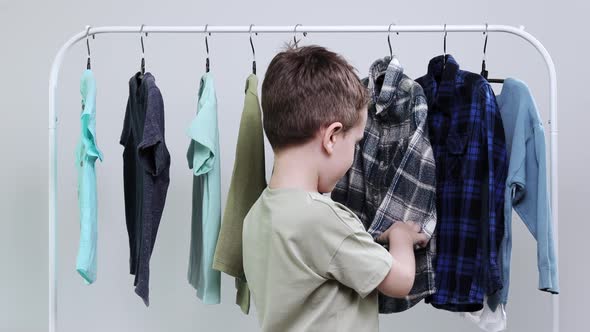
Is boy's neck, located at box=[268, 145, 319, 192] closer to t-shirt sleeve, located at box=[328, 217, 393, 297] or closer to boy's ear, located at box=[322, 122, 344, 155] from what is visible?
boy's ear, located at box=[322, 122, 344, 155]

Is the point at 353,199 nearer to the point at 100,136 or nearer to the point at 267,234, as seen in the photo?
the point at 267,234

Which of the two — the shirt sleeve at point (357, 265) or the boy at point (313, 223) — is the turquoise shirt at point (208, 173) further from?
the shirt sleeve at point (357, 265)

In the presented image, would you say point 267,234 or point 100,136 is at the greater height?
point 100,136

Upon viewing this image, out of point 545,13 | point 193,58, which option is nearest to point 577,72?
point 545,13

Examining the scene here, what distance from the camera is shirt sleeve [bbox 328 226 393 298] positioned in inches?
53.1

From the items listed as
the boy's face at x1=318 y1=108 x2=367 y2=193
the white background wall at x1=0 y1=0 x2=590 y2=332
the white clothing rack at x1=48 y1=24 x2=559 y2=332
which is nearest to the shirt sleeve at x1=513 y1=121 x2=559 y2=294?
the white clothing rack at x1=48 y1=24 x2=559 y2=332

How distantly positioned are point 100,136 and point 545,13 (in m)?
1.69

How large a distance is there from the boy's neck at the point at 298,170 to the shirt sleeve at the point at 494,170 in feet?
1.64

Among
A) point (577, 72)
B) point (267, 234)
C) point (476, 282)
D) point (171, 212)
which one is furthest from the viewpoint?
point (171, 212)

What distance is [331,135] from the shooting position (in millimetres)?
1404

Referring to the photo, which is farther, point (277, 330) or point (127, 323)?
point (127, 323)

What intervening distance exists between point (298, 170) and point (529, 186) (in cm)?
67

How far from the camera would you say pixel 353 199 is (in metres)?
1.80

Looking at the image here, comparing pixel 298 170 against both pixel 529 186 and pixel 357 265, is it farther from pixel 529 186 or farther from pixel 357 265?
pixel 529 186
